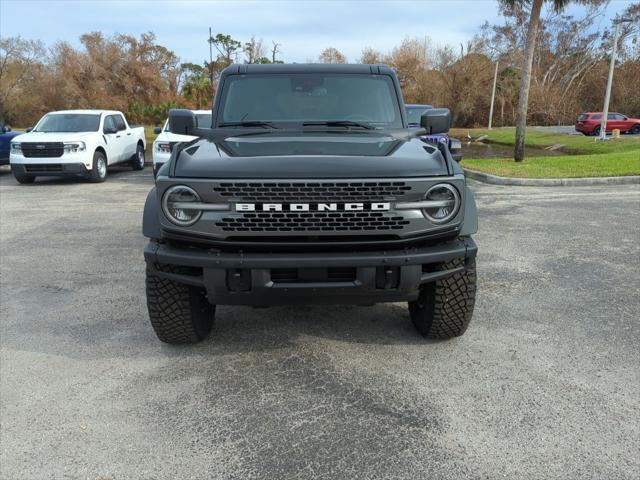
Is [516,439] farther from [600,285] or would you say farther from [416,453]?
[600,285]

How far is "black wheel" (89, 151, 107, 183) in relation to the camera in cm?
1265

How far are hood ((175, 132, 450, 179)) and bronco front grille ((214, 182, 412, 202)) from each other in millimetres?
51

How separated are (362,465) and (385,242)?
1191 mm

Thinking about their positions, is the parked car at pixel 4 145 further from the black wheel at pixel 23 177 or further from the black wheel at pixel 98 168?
the black wheel at pixel 98 168

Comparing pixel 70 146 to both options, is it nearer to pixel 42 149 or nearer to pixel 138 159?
pixel 42 149

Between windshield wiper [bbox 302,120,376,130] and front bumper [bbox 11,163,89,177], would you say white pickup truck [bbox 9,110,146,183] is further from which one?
windshield wiper [bbox 302,120,376,130]

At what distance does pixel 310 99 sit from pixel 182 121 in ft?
3.51

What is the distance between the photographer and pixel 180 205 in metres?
2.99

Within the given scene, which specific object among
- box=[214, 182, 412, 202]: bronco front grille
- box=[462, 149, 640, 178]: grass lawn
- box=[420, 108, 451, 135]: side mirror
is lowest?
box=[462, 149, 640, 178]: grass lawn

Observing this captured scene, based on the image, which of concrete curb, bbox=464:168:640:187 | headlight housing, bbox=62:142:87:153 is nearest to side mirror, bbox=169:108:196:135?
headlight housing, bbox=62:142:87:153

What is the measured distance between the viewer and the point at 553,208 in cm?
884

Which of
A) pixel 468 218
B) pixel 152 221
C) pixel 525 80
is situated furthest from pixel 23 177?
pixel 525 80

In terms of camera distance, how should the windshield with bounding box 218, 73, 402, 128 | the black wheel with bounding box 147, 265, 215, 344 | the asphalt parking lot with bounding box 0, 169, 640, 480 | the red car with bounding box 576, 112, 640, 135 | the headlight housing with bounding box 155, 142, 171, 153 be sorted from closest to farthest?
1. the asphalt parking lot with bounding box 0, 169, 640, 480
2. the black wheel with bounding box 147, 265, 215, 344
3. the windshield with bounding box 218, 73, 402, 128
4. the headlight housing with bounding box 155, 142, 171, 153
5. the red car with bounding box 576, 112, 640, 135

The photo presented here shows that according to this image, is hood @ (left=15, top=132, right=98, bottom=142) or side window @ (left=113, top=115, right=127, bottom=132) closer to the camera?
hood @ (left=15, top=132, right=98, bottom=142)
